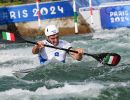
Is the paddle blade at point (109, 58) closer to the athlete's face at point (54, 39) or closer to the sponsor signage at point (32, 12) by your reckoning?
the athlete's face at point (54, 39)

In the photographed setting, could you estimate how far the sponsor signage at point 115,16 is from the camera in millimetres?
19312

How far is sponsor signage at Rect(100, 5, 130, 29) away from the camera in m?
19.3

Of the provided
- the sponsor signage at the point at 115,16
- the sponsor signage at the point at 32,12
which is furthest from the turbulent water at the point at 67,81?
the sponsor signage at the point at 32,12

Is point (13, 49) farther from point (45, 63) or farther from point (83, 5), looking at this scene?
point (45, 63)

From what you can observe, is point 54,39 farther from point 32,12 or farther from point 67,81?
point 32,12

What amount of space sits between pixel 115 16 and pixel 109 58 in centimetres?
911

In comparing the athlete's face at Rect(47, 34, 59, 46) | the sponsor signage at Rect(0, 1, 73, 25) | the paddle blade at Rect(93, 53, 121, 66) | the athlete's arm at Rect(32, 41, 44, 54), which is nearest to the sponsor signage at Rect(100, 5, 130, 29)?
the sponsor signage at Rect(0, 1, 73, 25)

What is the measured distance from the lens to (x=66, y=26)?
19.6 meters

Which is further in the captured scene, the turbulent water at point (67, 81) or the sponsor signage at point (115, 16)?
the sponsor signage at point (115, 16)

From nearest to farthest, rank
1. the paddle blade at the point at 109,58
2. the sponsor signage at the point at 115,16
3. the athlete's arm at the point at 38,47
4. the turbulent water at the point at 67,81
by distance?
1. the turbulent water at the point at 67,81
2. the athlete's arm at the point at 38,47
3. the paddle blade at the point at 109,58
4. the sponsor signage at the point at 115,16

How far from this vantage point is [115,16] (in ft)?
63.7

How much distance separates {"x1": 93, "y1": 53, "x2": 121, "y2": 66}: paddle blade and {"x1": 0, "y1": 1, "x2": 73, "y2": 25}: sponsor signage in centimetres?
946

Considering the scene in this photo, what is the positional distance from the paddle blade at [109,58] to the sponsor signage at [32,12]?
946 centimetres

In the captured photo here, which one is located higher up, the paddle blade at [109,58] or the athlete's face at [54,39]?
the athlete's face at [54,39]
